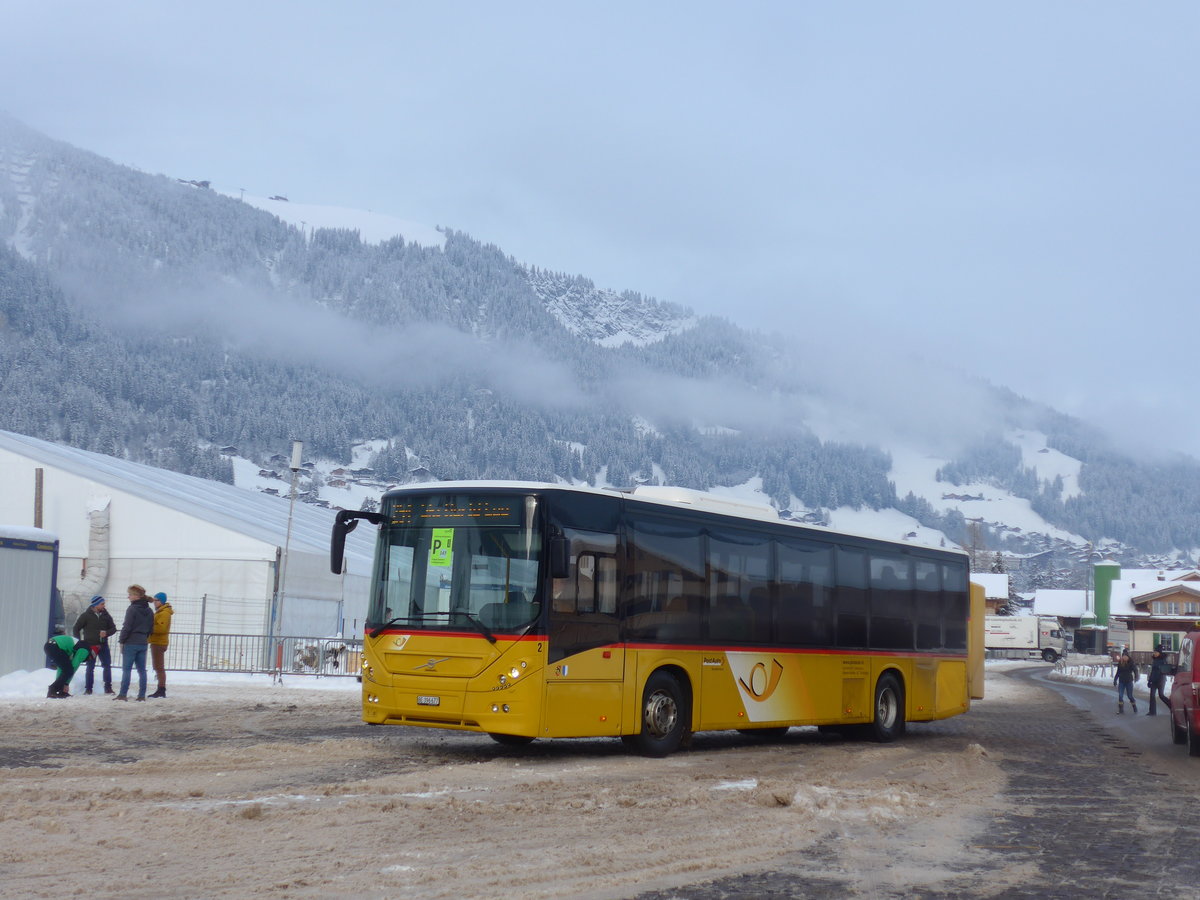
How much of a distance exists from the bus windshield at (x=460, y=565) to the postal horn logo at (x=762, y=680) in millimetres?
3744

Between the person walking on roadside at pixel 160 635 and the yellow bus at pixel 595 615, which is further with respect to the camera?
the person walking on roadside at pixel 160 635

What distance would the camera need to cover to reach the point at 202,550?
39.5 meters

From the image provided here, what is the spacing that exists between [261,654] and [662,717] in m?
20.6

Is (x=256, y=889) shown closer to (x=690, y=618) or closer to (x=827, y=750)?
(x=690, y=618)

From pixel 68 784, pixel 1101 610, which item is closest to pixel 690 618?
pixel 68 784

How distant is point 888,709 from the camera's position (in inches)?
754

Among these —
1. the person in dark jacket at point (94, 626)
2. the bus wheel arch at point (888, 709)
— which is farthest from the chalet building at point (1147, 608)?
the person in dark jacket at point (94, 626)

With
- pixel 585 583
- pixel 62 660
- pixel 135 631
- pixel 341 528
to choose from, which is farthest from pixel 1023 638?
pixel 341 528

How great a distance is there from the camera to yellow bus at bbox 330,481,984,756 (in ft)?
44.0

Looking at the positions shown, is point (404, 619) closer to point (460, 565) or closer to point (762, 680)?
point (460, 565)

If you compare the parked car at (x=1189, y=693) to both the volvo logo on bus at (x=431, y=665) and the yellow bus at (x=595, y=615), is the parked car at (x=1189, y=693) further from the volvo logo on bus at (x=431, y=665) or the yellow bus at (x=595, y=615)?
the volvo logo on bus at (x=431, y=665)

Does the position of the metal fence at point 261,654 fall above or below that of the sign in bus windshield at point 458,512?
below

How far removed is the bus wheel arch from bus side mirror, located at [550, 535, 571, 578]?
6.88m

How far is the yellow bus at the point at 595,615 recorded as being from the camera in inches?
528
